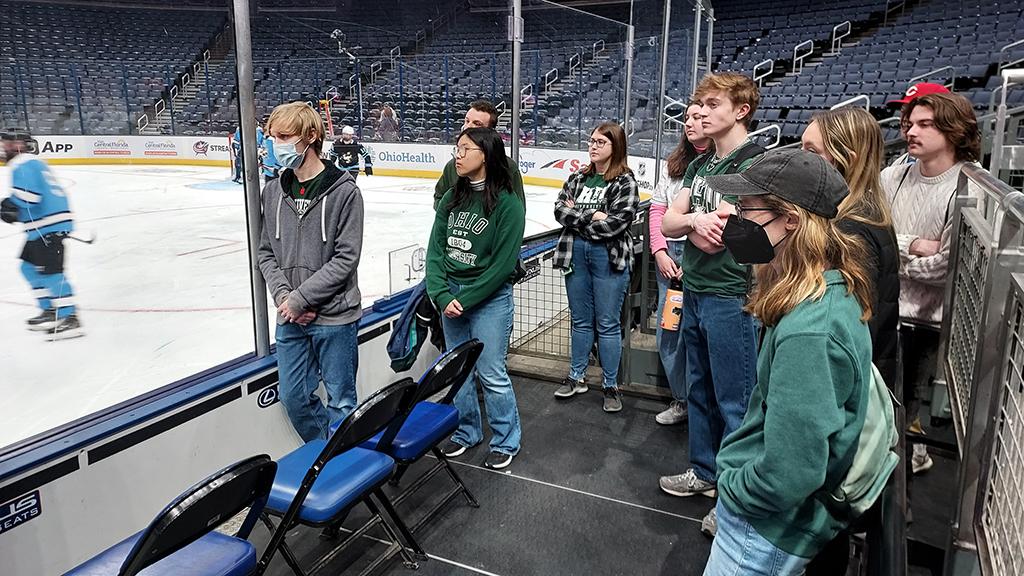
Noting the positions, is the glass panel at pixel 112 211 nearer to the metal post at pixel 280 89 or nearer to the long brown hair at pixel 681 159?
the metal post at pixel 280 89

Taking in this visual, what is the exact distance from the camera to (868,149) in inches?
62.8

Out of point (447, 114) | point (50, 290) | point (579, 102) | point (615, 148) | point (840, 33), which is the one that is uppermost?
point (840, 33)

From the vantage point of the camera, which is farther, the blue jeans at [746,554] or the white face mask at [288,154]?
the white face mask at [288,154]

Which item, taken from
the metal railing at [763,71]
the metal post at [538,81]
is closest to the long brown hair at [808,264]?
the metal post at [538,81]

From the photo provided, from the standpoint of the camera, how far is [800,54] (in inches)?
523

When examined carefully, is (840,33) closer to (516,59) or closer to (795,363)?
(516,59)

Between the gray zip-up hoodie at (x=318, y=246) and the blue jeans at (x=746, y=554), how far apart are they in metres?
1.53

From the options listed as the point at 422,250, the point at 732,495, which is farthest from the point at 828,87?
the point at 732,495

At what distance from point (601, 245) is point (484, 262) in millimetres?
777

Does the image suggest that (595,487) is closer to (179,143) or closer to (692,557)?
(692,557)

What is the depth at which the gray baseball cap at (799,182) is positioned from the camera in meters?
1.08

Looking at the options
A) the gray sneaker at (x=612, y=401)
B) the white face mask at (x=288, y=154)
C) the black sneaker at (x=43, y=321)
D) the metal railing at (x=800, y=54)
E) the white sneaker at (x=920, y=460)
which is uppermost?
the metal railing at (x=800, y=54)

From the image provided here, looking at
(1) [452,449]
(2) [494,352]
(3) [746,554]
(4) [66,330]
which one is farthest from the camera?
(1) [452,449]

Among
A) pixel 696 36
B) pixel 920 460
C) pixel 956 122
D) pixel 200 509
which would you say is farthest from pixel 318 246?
pixel 696 36
